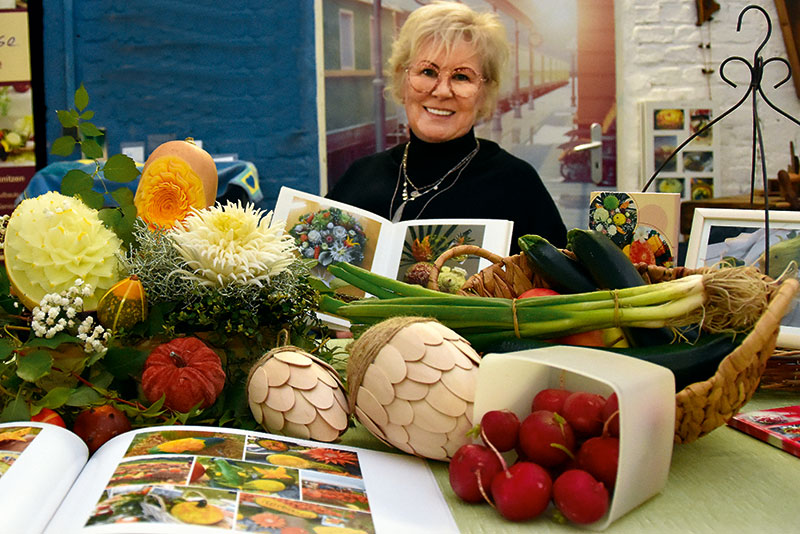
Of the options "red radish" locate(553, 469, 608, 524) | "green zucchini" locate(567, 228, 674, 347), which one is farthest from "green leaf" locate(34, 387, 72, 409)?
"green zucchini" locate(567, 228, 674, 347)

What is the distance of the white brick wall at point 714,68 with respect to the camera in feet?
10.5

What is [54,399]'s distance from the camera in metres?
0.61

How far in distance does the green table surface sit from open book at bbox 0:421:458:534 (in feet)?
0.13

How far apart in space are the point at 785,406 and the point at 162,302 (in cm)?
70

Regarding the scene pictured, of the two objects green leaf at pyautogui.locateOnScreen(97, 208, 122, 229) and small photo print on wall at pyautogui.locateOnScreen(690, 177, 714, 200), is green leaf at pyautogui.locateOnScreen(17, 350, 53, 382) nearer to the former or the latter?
green leaf at pyautogui.locateOnScreen(97, 208, 122, 229)

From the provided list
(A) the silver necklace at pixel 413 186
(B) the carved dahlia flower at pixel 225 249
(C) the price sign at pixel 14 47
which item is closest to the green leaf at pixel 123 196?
(B) the carved dahlia flower at pixel 225 249

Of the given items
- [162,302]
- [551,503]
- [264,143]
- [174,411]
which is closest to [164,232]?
[162,302]

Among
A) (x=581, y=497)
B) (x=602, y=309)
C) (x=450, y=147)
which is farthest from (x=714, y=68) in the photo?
(x=581, y=497)

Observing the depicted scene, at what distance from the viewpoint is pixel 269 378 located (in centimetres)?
63

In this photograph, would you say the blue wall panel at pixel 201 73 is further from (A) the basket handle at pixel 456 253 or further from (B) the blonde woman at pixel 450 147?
(A) the basket handle at pixel 456 253

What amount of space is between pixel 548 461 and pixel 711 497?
143 mm

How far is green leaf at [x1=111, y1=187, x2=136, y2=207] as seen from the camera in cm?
80

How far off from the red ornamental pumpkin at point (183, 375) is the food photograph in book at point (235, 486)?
78 mm

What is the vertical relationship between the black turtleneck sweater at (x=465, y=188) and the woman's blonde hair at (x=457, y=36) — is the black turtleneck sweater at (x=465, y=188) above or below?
below
